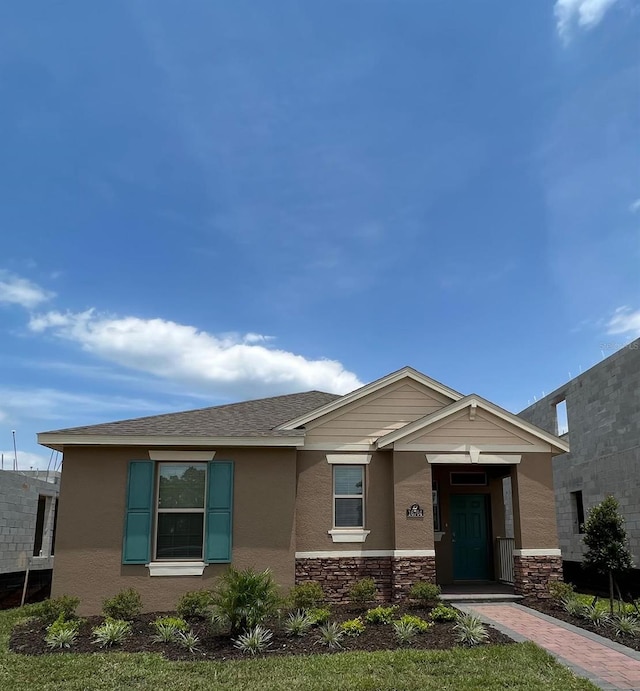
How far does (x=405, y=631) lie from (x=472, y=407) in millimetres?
5551

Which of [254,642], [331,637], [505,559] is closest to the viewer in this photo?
[254,642]

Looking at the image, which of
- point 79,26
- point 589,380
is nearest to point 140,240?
point 79,26

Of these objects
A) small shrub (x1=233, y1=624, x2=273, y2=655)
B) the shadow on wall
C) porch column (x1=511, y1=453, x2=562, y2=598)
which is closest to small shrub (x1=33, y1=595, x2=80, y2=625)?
small shrub (x1=233, y1=624, x2=273, y2=655)

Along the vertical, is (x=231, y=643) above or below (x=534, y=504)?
below

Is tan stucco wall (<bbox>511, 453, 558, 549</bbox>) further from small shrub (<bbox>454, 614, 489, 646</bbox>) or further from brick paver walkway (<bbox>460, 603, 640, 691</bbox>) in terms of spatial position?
small shrub (<bbox>454, 614, 489, 646</bbox>)

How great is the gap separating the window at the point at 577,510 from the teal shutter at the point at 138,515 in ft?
41.3

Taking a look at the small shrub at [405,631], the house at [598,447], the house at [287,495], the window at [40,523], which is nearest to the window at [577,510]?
the house at [598,447]

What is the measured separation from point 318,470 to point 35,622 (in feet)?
19.8

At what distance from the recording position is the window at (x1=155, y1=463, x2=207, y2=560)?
12.4 meters

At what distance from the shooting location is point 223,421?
1387 cm

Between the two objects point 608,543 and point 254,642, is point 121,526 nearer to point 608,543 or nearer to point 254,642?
point 254,642

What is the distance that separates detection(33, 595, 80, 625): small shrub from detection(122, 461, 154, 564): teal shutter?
129 cm

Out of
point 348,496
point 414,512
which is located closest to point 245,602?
point 348,496

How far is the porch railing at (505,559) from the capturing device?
1424 cm
